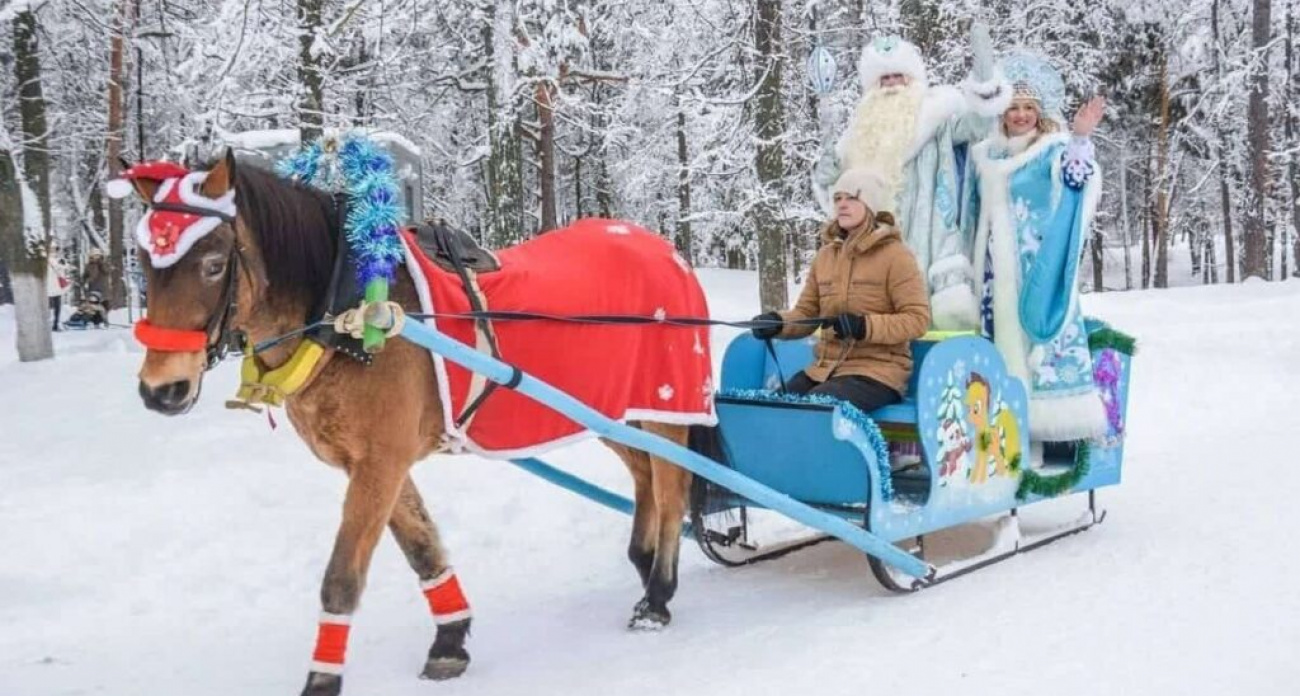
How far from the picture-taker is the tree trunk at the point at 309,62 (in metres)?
10.1

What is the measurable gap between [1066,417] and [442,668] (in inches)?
129

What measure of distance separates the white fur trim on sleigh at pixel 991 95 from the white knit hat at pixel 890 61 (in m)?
0.38

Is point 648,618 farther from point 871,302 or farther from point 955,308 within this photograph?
point 955,308

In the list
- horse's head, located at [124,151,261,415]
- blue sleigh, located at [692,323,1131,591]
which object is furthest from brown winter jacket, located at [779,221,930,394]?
horse's head, located at [124,151,261,415]

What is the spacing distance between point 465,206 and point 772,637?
26.9 meters

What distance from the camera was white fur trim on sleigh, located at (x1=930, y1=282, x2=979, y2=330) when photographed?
5.66 metres

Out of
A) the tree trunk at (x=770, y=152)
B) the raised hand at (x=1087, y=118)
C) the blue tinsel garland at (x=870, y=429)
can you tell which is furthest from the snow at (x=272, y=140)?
the blue tinsel garland at (x=870, y=429)

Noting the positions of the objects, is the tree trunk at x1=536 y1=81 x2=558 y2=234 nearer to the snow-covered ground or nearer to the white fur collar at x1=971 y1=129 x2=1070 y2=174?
the snow-covered ground

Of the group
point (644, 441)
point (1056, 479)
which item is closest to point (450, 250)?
point (644, 441)

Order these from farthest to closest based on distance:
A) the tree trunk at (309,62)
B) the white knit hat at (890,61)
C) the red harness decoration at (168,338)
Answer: the tree trunk at (309,62) < the white knit hat at (890,61) < the red harness decoration at (168,338)

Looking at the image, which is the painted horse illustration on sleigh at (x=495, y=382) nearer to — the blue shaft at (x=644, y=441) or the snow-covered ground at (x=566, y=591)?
the blue shaft at (x=644, y=441)

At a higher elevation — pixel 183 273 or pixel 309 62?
pixel 309 62

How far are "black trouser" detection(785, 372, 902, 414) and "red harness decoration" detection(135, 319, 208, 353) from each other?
2620 millimetres

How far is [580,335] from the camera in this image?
4.35 m
